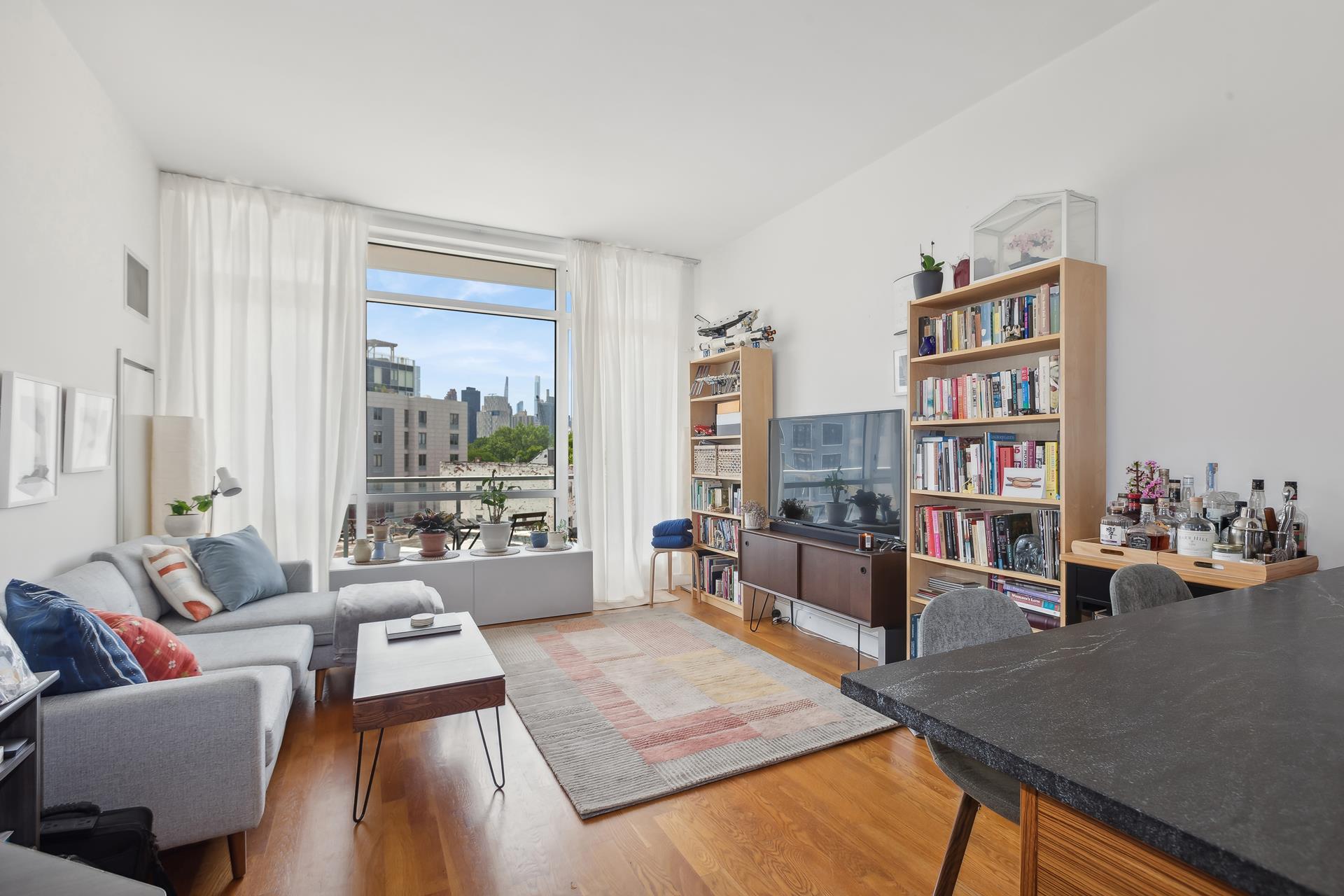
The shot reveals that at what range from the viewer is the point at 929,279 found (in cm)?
311

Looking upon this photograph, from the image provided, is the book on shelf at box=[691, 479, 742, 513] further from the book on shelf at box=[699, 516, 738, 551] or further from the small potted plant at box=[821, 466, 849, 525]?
the small potted plant at box=[821, 466, 849, 525]

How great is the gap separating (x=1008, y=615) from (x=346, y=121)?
370 cm

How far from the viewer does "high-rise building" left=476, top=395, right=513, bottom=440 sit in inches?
199

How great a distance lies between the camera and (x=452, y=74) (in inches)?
116

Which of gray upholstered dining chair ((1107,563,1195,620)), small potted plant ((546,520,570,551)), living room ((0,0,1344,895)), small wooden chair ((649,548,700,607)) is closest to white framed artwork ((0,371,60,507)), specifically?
living room ((0,0,1344,895))

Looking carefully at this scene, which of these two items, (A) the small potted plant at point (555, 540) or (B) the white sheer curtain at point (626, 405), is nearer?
(A) the small potted plant at point (555, 540)

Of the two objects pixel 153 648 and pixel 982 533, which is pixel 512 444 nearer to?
pixel 153 648

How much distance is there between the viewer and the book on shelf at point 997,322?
2.58 meters

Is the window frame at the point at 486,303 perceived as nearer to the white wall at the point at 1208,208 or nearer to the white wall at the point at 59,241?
the white wall at the point at 59,241

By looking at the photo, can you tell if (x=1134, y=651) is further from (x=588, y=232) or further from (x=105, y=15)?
(x=588, y=232)

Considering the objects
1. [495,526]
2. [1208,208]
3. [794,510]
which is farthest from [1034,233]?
[495,526]

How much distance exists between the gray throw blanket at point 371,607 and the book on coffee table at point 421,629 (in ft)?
0.68

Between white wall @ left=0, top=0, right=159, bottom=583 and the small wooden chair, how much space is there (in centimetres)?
320

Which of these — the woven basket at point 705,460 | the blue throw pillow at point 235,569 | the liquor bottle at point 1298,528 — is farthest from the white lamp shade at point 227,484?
the liquor bottle at point 1298,528
